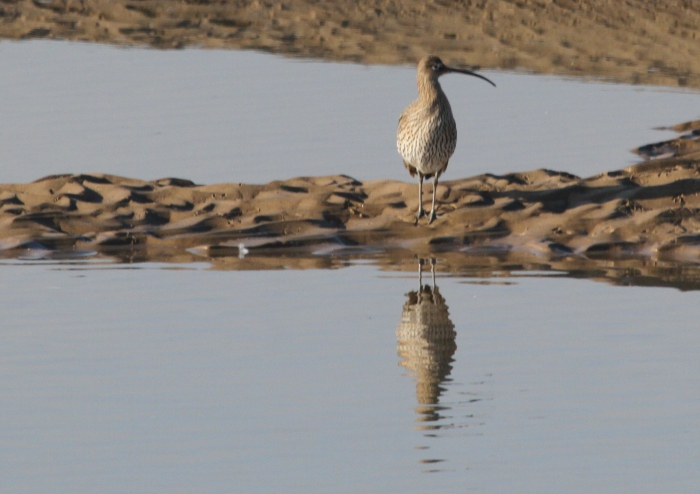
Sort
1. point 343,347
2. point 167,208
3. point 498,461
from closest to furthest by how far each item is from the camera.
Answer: point 498,461 → point 343,347 → point 167,208

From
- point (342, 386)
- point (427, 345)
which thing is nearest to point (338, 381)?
point (342, 386)

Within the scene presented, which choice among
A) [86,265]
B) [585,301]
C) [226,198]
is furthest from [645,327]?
[226,198]

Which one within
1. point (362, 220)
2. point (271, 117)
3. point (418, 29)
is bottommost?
point (362, 220)

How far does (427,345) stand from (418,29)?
50.4ft

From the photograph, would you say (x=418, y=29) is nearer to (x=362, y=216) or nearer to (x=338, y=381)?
(x=362, y=216)

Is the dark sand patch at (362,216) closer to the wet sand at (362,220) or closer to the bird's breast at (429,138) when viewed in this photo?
the wet sand at (362,220)

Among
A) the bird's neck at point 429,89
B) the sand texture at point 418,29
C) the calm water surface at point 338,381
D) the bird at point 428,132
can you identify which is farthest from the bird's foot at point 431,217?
the sand texture at point 418,29

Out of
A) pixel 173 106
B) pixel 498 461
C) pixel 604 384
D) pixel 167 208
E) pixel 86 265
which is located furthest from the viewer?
pixel 173 106

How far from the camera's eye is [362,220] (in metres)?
12.0

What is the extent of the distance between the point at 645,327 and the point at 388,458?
2.82m

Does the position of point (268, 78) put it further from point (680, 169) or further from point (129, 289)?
point (129, 289)

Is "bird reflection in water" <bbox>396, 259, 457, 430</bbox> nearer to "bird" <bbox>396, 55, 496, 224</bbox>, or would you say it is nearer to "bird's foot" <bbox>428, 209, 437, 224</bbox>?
"bird's foot" <bbox>428, 209, 437, 224</bbox>

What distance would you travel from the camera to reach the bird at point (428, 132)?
39.7 feet

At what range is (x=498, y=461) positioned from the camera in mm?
6148
